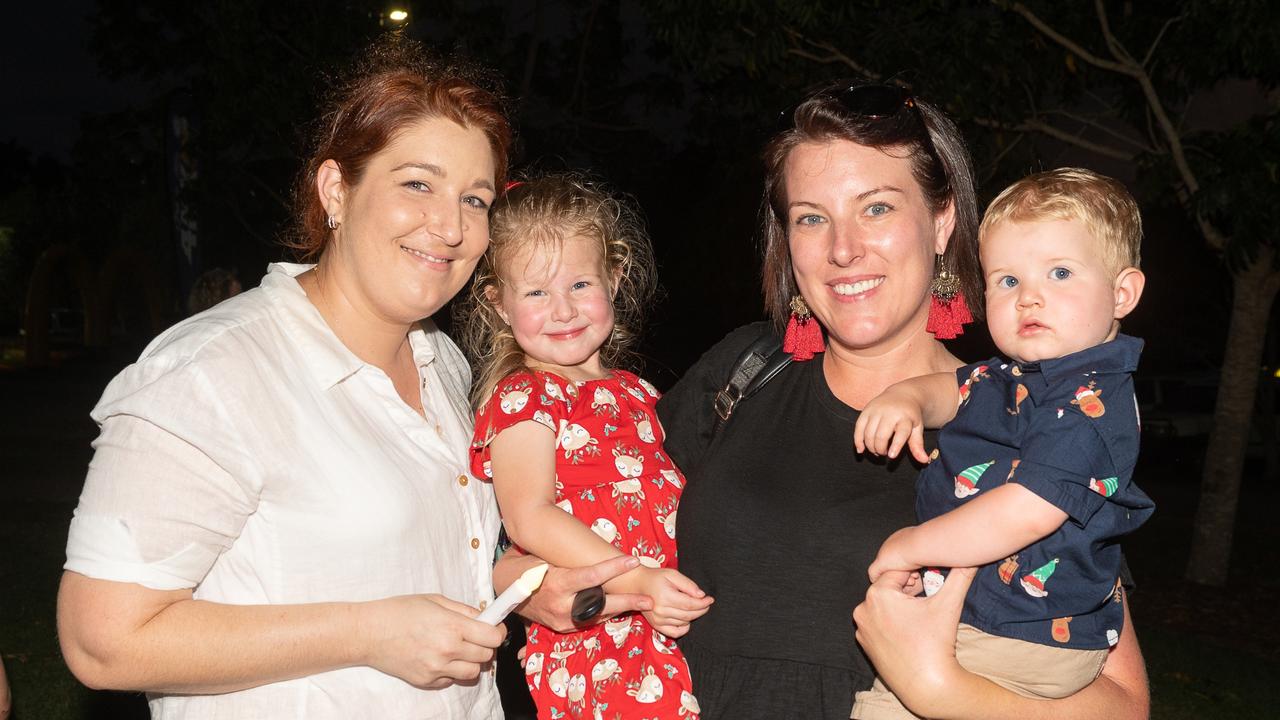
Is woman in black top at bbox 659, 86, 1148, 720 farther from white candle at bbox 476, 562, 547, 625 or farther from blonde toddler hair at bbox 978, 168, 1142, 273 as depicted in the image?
white candle at bbox 476, 562, 547, 625

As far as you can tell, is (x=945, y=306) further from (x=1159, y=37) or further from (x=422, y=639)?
(x=1159, y=37)

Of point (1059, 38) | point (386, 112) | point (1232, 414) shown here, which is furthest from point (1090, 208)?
point (1232, 414)

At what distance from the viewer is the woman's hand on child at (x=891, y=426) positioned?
7.98 ft

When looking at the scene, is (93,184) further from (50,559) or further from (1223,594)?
(1223,594)

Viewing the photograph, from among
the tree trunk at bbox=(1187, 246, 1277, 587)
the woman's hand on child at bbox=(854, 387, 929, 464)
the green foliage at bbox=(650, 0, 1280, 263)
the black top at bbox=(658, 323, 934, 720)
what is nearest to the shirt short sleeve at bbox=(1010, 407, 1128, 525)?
the woman's hand on child at bbox=(854, 387, 929, 464)

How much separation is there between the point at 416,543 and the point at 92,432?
68.8 feet

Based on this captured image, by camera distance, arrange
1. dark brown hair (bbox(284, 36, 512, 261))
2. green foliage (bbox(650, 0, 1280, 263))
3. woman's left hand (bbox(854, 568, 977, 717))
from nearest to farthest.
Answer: woman's left hand (bbox(854, 568, 977, 717)), dark brown hair (bbox(284, 36, 512, 261)), green foliage (bbox(650, 0, 1280, 263))

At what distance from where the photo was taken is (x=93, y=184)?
2628cm

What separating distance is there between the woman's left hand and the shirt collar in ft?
1.61

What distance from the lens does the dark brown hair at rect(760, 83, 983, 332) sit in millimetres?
2650

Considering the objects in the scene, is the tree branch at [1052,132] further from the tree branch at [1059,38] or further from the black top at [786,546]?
the black top at [786,546]

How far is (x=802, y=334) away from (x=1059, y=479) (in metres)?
0.92

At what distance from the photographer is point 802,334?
2.94 meters

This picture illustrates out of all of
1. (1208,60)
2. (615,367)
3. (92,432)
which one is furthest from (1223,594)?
(92,432)
